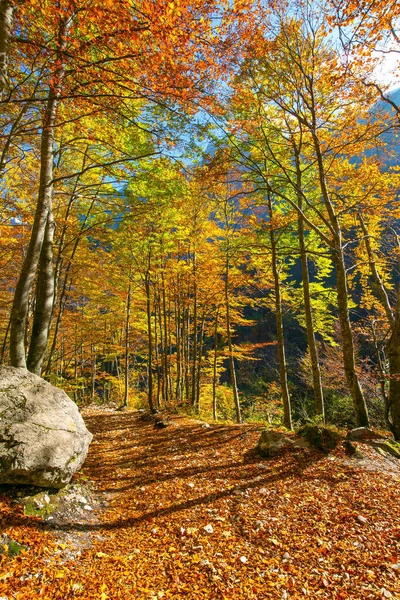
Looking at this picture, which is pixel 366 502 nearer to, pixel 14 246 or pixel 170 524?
pixel 170 524

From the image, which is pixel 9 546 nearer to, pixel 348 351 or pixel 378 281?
pixel 348 351

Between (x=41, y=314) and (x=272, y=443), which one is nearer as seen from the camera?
(x=41, y=314)

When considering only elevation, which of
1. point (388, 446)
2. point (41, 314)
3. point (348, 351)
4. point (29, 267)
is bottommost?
point (388, 446)

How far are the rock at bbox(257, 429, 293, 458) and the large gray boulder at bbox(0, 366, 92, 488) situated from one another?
3209 mm

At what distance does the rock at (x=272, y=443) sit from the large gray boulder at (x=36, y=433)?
3209mm

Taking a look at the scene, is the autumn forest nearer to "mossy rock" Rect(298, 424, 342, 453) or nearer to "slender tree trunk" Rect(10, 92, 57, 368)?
"slender tree trunk" Rect(10, 92, 57, 368)

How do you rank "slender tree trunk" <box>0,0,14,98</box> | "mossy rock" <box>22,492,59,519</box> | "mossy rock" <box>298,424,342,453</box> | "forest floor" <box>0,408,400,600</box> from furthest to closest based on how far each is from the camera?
"mossy rock" <box>298,424,342,453</box>, "slender tree trunk" <box>0,0,14,98</box>, "mossy rock" <box>22,492,59,519</box>, "forest floor" <box>0,408,400,600</box>

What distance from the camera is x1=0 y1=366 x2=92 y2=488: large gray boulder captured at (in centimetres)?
310

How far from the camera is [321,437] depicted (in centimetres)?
519

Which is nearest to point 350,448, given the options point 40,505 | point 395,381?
point 395,381

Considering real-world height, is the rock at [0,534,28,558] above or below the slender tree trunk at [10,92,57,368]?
below

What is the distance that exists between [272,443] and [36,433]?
402 centimetres

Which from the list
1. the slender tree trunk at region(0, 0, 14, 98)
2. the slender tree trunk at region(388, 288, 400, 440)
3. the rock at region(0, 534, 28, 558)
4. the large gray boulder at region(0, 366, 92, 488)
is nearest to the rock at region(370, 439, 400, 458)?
the slender tree trunk at region(388, 288, 400, 440)

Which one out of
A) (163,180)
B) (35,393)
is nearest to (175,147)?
(163,180)
